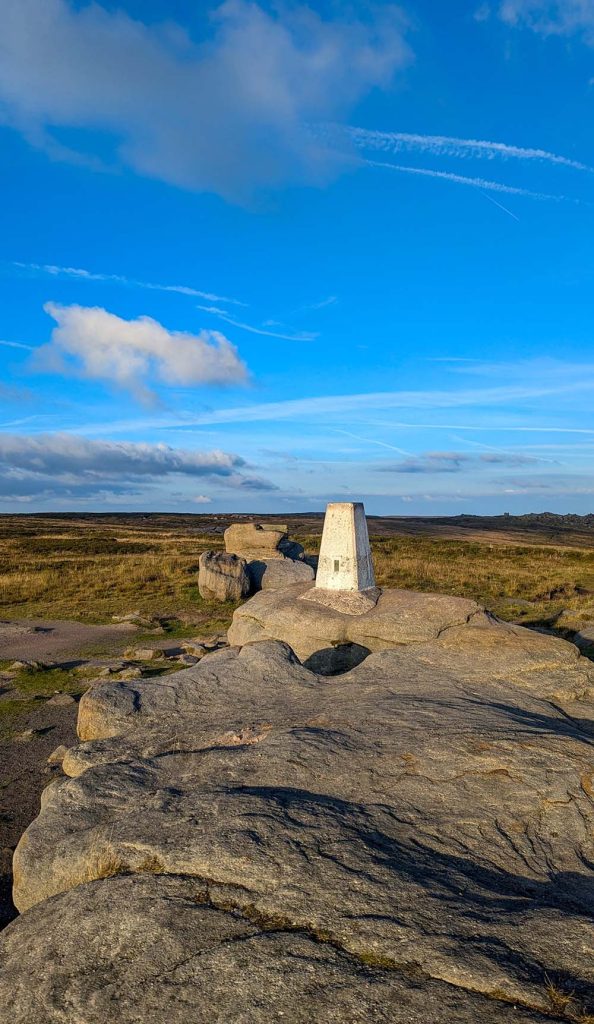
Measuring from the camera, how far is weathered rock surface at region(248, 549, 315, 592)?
26797mm

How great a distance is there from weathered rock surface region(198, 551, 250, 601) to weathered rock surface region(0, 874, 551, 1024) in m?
20.5

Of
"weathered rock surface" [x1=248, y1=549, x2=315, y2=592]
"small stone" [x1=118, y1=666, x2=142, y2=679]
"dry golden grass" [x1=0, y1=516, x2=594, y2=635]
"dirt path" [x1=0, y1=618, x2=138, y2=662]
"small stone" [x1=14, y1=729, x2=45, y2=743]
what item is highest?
"weathered rock surface" [x1=248, y1=549, x2=315, y2=592]

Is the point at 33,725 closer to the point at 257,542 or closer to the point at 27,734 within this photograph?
the point at 27,734

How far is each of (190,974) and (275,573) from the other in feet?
76.7

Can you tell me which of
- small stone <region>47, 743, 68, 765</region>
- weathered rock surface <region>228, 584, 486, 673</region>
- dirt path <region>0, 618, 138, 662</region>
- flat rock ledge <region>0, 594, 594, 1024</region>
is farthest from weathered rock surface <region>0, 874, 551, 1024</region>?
dirt path <region>0, 618, 138, 662</region>

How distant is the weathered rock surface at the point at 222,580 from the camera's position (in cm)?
2547

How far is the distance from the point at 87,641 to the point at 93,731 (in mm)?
10413

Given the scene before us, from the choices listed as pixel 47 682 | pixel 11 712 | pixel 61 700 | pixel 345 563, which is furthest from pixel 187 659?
pixel 345 563

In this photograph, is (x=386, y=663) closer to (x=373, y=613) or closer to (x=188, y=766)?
(x=373, y=613)

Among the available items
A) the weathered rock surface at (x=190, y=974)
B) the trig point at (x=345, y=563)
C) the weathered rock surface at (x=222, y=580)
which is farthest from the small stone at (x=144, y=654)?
the weathered rock surface at (x=190, y=974)

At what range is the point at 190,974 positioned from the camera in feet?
13.3

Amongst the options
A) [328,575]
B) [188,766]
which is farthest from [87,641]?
[188,766]

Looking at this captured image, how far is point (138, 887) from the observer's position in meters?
4.93

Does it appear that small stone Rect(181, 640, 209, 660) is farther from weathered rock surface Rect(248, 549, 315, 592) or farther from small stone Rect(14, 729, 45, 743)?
weathered rock surface Rect(248, 549, 315, 592)
